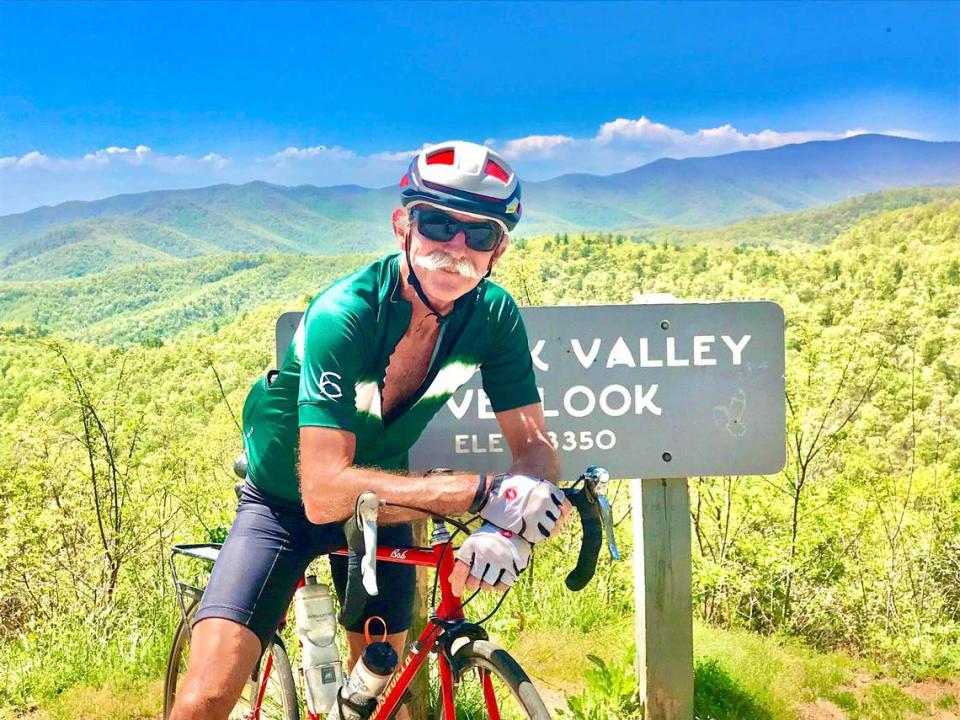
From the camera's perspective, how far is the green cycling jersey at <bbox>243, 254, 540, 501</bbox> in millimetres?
1890

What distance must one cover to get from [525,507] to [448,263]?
2.03 ft

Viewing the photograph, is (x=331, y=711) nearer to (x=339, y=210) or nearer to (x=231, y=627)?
(x=231, y=627)

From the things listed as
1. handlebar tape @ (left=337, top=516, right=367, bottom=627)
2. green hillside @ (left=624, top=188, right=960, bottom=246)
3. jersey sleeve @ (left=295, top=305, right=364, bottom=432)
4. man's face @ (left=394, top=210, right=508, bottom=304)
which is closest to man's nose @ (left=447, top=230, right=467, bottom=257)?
man's face @ (left=394, top=210, right=508, bottom=304)

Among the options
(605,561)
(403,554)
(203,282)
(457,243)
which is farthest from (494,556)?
(203,282)

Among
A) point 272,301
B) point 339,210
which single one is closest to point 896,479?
point 272,301

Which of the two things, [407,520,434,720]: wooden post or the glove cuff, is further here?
[407,520,434,720]: wooden post

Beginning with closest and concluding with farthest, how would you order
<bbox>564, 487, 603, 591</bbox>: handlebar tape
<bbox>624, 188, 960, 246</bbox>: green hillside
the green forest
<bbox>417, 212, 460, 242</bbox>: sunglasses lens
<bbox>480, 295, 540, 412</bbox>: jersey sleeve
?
<bbox>564, 487, 603, 591</bbox>: handlebar tape → <bbox>417, 212, 460, 242</bbox>: sunglasses lens → <bbox>480, 295, 540, 412</bbox>: jersey sleeve → the green forest → <bbox>624, 188, 960, 246</bbox>: green hillside

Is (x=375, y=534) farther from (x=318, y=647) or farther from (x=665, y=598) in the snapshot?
(x=665, y=598)

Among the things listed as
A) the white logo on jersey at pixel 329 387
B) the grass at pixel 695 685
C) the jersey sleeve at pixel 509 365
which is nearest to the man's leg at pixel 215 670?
the white logo on jersey at pixel 329 387

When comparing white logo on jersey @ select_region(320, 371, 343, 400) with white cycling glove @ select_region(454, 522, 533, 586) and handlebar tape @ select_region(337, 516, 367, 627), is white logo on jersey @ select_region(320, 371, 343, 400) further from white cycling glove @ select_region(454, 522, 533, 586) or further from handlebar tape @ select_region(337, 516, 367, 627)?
white cycling glove @ select_region(454, 522, 533, 586)

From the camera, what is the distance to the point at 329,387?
1855 millimetres

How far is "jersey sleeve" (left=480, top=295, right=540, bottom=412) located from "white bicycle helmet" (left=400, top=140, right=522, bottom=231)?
1.05ft

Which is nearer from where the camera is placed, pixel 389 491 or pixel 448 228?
pixel 389 491

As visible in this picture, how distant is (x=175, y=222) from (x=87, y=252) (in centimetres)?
389
